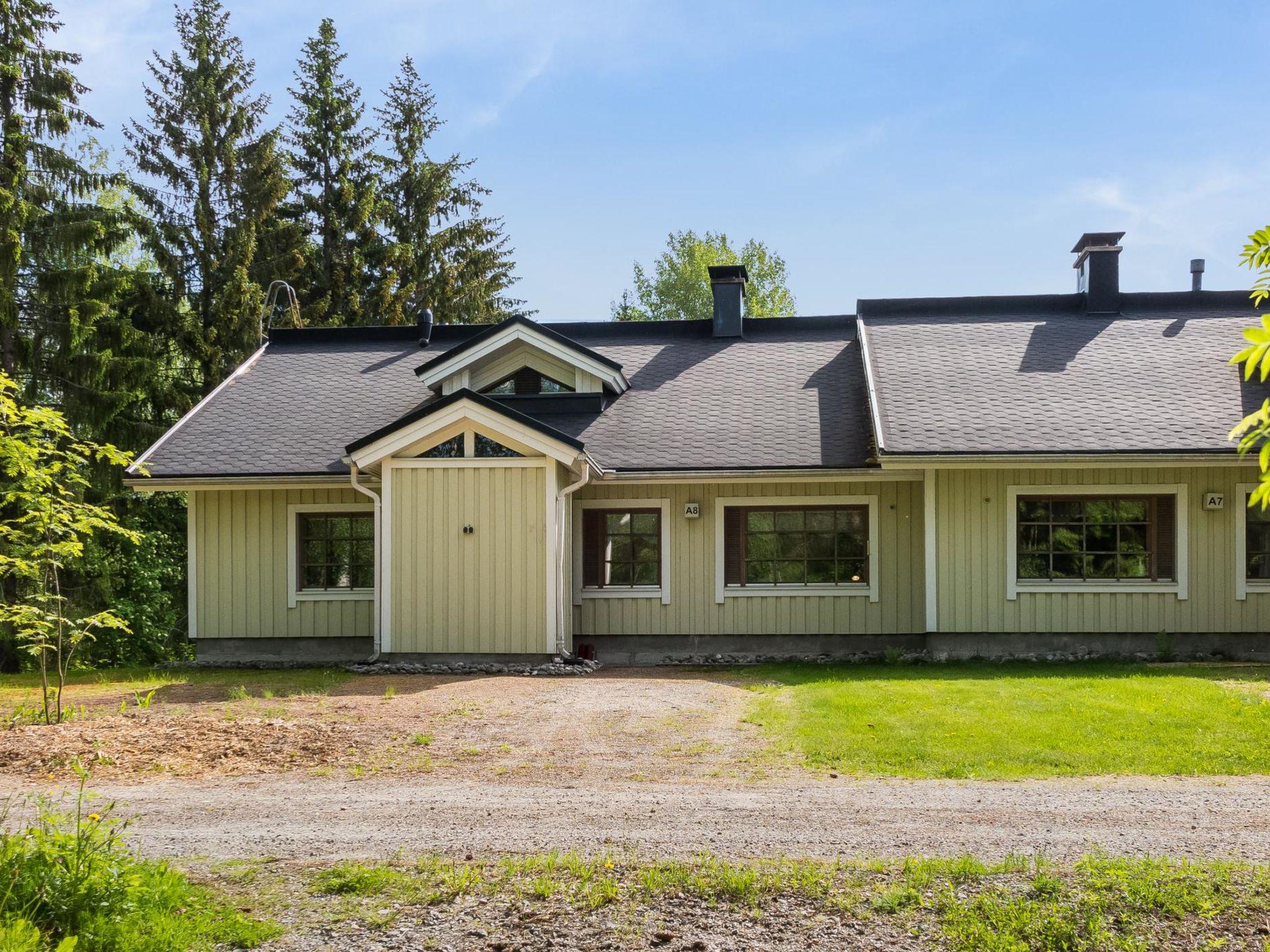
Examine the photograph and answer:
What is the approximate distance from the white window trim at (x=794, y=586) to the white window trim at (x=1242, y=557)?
14.9ft

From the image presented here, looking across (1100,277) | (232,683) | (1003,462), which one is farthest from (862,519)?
(232,683)

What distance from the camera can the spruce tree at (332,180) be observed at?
29.0 metres

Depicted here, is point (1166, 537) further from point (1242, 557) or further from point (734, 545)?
point (734, 545)

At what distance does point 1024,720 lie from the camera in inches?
356

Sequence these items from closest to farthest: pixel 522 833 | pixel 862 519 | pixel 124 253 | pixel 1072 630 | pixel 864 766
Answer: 1. pixel 522 833
2. pixel 864 766
3. pixel 1072 630
4. pixel 862 519
5. pixel 124 253

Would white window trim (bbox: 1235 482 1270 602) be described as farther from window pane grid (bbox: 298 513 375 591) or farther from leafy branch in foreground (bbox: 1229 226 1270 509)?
leafy branch in foreground (bbox: 1229 226 1270 509)

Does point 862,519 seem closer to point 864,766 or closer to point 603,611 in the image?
point 603,611

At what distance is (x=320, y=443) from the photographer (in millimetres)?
15727

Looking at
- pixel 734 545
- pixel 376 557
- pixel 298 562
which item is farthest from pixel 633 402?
pixel 298 562

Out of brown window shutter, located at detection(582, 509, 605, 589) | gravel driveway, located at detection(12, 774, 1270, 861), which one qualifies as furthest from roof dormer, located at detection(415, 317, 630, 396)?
gravel driveway, located at detection(12, 774, 1270, 861)

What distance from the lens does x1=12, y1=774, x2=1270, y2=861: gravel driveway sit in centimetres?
549

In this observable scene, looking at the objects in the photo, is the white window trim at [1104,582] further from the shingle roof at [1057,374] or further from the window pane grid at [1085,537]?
the shingle roof at [1057,374]

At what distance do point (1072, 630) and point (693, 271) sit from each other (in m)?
38.2

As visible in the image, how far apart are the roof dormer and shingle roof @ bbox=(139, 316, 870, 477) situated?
1.74 ft
